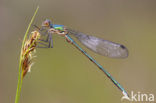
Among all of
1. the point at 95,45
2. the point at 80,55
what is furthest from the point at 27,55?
the point at 80,55

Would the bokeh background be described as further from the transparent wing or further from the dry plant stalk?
the dry plant stalk

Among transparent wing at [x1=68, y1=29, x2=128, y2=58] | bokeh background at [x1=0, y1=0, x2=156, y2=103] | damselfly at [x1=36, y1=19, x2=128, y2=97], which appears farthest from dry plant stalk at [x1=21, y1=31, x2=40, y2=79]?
bokeh background at [x1=0, y1=0, x2=156, y2=103]

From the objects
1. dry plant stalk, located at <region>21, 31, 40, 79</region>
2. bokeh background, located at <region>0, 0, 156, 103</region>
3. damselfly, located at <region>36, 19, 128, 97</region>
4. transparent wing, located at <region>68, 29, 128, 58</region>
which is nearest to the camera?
dry plant stalk, located at <region>21, 31, 40, 79</region>

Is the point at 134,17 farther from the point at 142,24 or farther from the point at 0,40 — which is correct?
the point at 0,40

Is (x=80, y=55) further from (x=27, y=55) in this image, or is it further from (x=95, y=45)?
(x=27, y=55)

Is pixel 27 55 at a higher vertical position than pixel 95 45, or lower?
higher

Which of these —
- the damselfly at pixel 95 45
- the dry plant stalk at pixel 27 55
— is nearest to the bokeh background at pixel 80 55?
the damselfly at pixel 95 45

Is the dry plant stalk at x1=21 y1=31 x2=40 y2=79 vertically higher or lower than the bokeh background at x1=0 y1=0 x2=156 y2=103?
higher

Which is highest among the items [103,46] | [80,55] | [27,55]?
[27,55]

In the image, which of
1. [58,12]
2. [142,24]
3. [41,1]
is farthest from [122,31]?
[41,1]
